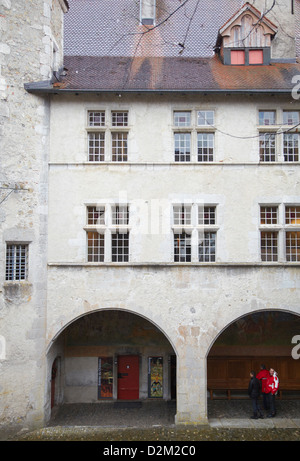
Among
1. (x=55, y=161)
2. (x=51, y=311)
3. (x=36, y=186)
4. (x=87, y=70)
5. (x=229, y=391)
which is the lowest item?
(x=229, y=391)

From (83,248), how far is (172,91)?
17.8ft

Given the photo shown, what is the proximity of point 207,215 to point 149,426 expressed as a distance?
646 centimetres

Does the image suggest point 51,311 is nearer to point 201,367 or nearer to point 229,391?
point 201,367

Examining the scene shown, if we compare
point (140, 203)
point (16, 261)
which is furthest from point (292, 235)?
point (16, 261)

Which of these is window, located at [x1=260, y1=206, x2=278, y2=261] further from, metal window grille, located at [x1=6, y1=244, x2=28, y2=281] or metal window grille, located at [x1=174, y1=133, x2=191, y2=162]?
metal window grille, located at [x1=6, y1=244, x2=28, y2=281]

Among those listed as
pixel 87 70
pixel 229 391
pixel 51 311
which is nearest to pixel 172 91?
pixel 87 70

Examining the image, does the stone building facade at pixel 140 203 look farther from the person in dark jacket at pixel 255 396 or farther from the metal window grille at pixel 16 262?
the person in dark jacket at pixel 255 396

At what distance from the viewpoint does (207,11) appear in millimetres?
16578

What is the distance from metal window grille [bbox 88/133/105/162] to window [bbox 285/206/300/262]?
605 cm

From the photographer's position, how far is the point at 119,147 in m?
12.6

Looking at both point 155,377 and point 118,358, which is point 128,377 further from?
point 155,377

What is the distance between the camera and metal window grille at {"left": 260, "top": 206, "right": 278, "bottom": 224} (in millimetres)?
12375

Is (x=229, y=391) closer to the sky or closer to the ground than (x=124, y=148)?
closer to the ground

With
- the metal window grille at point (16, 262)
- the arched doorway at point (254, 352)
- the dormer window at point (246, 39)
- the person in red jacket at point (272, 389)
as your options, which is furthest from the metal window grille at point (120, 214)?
the person in red jacket at point (272, 389)
